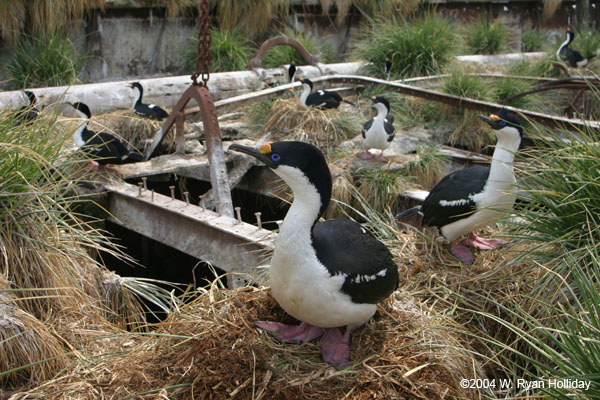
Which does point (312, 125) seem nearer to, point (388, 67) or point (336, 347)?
point (388, 67)

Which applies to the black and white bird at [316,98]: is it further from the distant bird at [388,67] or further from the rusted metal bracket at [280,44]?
the distant bird at [388,67]

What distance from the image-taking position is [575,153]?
9.85 feet

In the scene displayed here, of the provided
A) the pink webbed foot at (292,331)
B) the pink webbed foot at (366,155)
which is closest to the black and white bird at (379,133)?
the pink webbed foot at (366,155)

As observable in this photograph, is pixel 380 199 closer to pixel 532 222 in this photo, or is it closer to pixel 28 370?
pixel 532 222

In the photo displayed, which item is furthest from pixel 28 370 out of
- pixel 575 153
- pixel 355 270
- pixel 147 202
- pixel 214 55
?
pixel 214 55

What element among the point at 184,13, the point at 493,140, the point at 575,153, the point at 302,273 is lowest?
the point at 493,140

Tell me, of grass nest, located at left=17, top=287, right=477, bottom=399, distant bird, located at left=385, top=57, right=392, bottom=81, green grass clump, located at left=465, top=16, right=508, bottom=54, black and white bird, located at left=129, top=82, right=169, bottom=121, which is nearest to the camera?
grass nest, located at left=17, top=287, right=477, bottom=399

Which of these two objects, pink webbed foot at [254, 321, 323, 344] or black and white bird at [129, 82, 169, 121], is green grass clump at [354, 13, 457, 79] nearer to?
black and white bird at [129, 82, 169, 121]

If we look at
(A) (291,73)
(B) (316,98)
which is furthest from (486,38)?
(B) (316,98)

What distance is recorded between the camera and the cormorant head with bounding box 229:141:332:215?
2.28 meters

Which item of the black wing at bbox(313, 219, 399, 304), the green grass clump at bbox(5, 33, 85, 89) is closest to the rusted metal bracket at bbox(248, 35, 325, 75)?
the green grass clump at bbox(5, 33, 85, 89)

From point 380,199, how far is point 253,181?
1.57 meters

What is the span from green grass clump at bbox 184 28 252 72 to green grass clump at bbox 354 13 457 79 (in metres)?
2.20

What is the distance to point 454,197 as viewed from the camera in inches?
146
